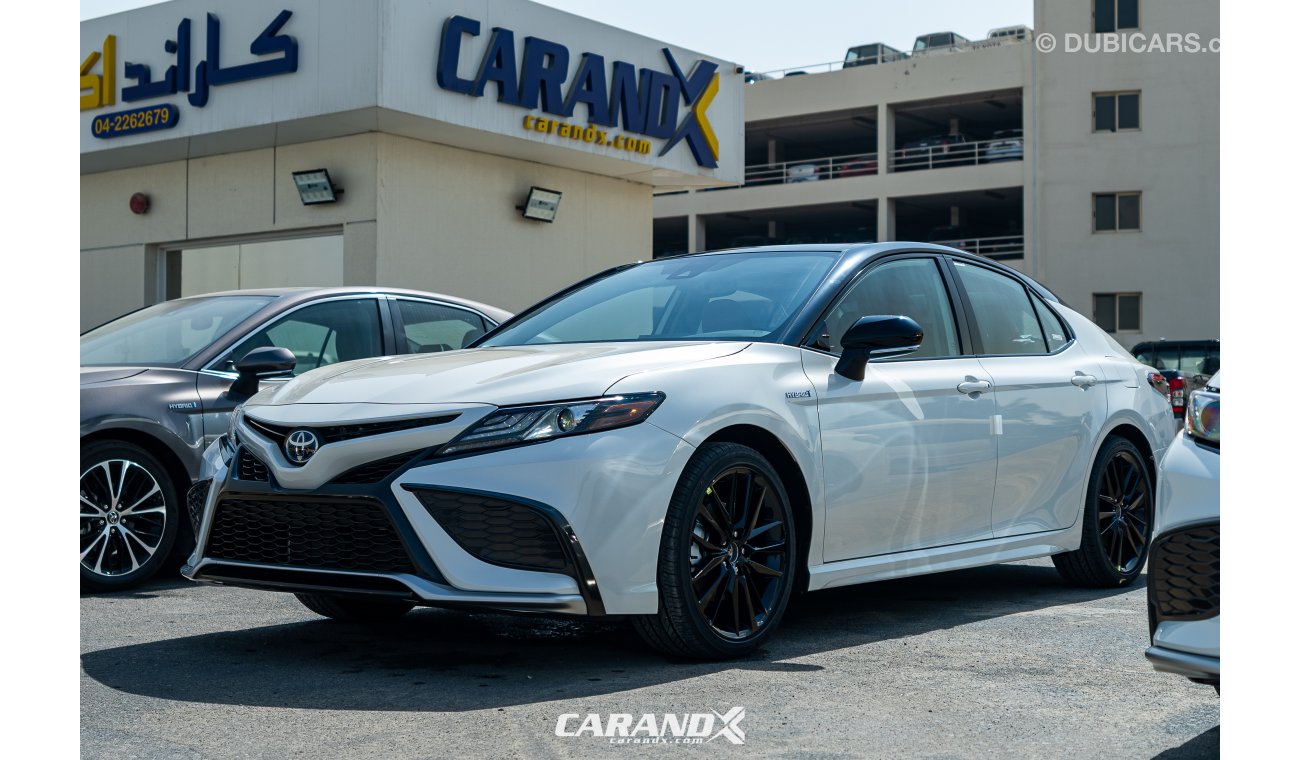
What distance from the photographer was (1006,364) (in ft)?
20.9

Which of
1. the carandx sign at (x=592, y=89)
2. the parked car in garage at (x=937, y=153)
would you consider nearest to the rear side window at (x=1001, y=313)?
the carandx sign at (x=592, y=89)

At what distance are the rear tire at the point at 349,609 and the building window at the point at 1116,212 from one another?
35182 mm

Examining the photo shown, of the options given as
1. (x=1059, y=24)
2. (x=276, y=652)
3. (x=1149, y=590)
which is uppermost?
(x=1059, y=24)

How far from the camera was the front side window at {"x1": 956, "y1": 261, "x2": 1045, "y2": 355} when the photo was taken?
648 cm

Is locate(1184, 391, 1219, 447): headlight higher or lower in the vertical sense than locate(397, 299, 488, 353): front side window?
lower

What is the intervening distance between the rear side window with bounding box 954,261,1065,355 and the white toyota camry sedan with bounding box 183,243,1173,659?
0.7 inches

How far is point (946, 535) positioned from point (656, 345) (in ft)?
4.75

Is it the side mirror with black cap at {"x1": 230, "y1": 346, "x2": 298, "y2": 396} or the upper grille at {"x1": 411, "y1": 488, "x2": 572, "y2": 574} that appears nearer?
the upper grille at {"x1": 411, "y1": 488, "x2": 572, "y2": 574}

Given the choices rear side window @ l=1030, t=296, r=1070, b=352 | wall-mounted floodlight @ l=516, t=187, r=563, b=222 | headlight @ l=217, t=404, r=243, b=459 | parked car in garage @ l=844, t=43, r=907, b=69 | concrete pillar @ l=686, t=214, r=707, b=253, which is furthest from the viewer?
concrete pillar @ l=686, t=214, r=707, b=253

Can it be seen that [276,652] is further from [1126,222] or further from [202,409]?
[1126,222]

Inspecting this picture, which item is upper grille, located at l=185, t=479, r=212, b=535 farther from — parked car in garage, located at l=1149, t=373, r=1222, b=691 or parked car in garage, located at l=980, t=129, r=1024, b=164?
parked car in garage, located at l=980, t=129, r=1024, b=164

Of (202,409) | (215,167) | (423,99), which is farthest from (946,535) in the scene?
(215,167)

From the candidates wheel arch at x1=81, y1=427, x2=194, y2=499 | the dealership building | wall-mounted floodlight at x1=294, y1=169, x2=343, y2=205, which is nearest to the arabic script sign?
the dealership building

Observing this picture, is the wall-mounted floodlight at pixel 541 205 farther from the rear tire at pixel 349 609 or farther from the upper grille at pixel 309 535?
the upper grille at pixel 309 535
